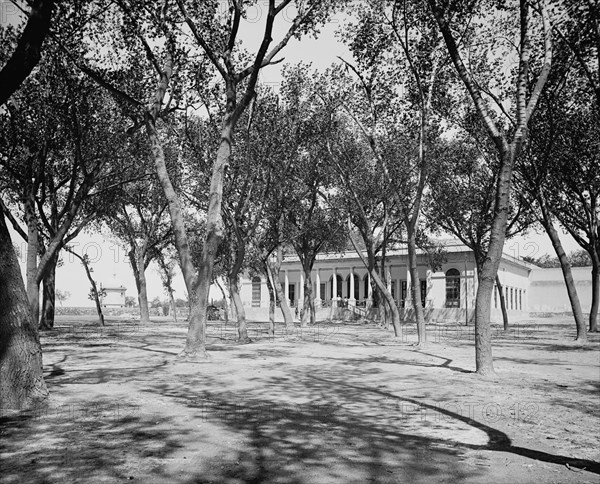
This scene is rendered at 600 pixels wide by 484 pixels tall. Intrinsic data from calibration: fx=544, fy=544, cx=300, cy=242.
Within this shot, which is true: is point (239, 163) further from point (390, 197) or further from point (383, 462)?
point (383, 462)

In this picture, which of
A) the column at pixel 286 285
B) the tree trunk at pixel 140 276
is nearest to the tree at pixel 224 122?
the tree trunk at pixel 140 276

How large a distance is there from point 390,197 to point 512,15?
11265 mm

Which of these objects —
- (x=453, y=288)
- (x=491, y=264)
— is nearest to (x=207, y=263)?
(x=491, y=264)

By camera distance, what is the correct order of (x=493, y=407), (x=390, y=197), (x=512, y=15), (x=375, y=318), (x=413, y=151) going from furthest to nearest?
(x=375, y=318)
(x=390, y=197)
(x=413, y=151)
(x=512, y=15)
(x=493, y=407)

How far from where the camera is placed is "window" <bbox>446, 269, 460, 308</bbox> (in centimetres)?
4222

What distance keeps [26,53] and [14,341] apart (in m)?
3.65

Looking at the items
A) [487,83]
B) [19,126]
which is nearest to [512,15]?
[487,83]

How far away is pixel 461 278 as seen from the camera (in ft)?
138

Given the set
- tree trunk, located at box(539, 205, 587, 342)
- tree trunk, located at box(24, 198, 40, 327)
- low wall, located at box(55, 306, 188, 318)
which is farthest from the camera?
low wall, located at box(55, 306, 188, 318)

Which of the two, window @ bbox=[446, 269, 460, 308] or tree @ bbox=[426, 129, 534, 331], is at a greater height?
tree @ bbox=[426, 129, 534, 331]

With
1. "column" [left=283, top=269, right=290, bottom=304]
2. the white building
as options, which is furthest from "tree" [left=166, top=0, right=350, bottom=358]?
"column" [left=283, top=269, right=290, bottom=304]

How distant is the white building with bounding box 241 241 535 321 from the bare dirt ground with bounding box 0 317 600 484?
94.0 feet

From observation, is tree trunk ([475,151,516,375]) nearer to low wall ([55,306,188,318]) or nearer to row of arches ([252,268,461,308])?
row of arches ([252,268,461,308])

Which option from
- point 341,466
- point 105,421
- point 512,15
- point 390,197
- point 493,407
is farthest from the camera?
point 390,197
